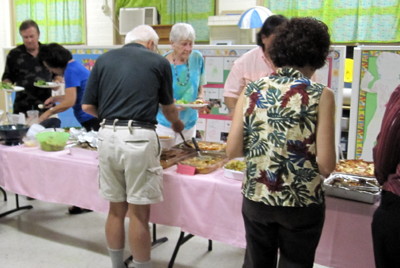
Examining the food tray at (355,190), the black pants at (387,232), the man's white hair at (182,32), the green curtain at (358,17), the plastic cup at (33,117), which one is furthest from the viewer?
the green curtain at (358,17)

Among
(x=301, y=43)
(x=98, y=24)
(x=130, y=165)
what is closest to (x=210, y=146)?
(x=130, y=165)

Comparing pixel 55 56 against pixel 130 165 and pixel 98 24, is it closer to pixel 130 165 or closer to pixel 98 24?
pixel 130 165

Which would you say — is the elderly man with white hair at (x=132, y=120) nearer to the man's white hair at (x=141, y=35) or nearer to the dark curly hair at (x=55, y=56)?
the man's white hair at (x=141, y=35)

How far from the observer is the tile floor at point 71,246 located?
2.33 meters

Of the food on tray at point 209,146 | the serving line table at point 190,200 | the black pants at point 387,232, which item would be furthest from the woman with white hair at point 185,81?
the black pants at point 387,232

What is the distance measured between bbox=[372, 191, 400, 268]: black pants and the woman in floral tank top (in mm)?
171

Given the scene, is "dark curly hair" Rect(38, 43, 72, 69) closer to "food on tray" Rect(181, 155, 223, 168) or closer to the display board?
"food on tray" Rect(181, 155, 223, 168)

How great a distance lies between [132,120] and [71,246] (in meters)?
1.26

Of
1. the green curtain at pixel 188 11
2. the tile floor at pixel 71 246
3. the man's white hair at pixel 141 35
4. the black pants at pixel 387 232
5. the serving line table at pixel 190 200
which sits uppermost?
the green curtain at pixel 188 11

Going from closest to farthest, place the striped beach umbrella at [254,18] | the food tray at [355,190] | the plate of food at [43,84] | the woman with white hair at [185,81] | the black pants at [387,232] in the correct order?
the black pants at [387,232] → the food tray at [355,190] → the woman with white hair at [185,81] → the plate of food at [43,84] → the striped beach umbrella at [254,18]

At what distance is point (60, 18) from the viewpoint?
20.3ft

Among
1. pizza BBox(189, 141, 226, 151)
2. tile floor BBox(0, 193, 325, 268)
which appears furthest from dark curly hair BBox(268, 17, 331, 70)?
tile floor BBox(0, 193, 325, 268)

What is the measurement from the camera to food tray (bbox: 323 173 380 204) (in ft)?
4.78

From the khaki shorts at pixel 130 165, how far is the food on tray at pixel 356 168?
813 millimetres
